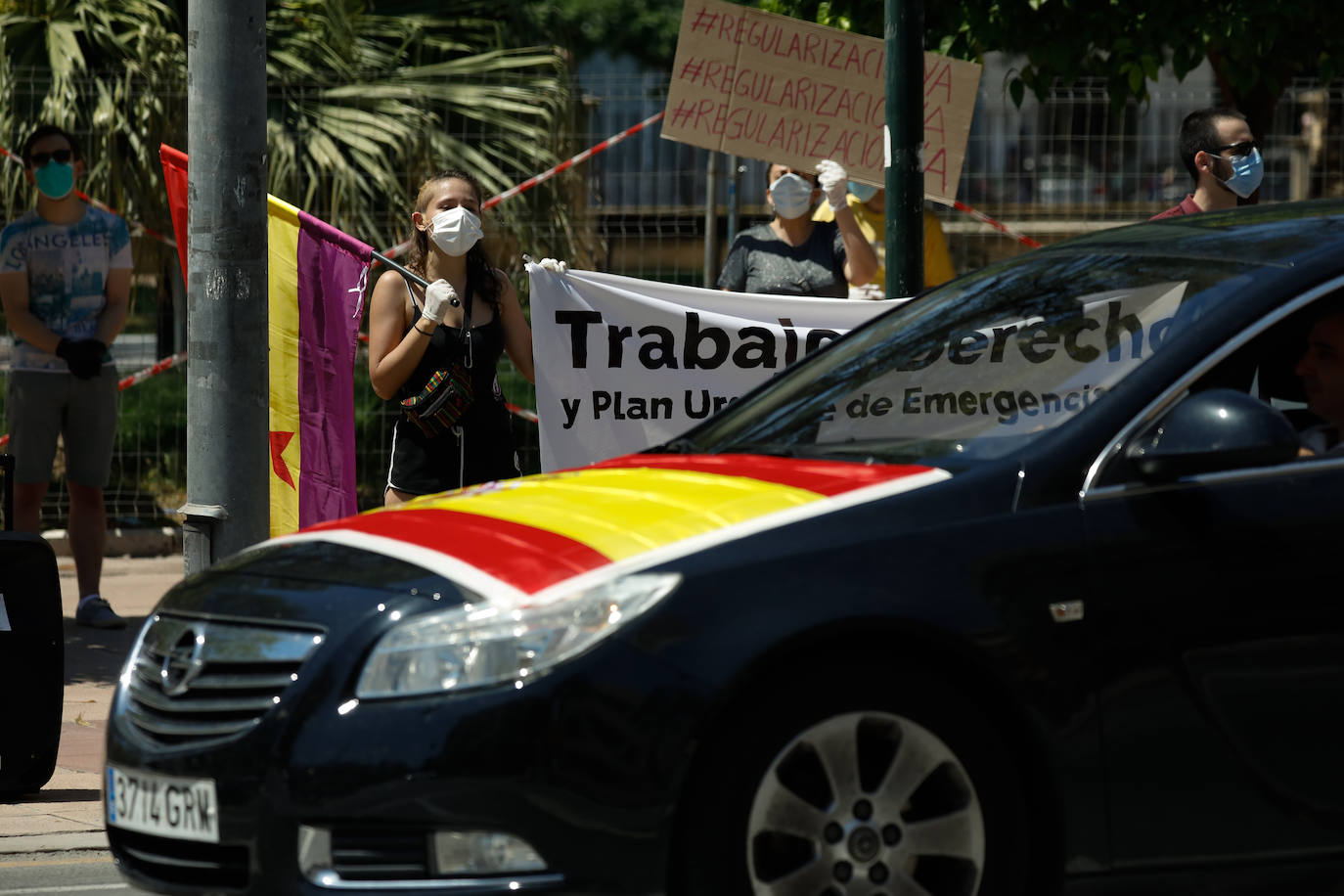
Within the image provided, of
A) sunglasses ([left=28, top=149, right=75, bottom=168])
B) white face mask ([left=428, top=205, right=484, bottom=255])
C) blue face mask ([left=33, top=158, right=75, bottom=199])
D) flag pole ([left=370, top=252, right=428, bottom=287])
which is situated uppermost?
sunglasses ([left=28, top=149, right=75, bottom=168])

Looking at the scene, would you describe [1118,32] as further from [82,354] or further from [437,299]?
[82,354]

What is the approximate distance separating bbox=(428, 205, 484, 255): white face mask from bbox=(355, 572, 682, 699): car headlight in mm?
3051

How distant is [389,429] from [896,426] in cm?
728

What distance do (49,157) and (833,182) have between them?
331 centimetres

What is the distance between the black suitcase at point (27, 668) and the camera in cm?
592

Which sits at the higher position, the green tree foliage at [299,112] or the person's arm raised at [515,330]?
the green tree foliage at [299,112]

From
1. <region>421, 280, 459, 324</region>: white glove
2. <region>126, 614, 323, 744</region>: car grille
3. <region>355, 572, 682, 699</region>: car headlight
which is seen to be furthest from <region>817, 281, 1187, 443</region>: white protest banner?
<region>421, 280, 459, 324</region>: white glove

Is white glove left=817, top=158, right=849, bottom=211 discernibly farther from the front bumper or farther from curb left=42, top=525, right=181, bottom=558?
curb left=42, top=525, right=181, bottom=558

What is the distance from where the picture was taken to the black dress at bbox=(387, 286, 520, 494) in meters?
6.57

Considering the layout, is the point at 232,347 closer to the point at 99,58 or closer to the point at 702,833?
the point at 702,833

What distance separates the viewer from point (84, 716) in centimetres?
727

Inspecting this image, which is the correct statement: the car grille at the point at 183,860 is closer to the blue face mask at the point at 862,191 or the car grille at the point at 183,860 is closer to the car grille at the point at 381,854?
the car grille at the point at 381,854

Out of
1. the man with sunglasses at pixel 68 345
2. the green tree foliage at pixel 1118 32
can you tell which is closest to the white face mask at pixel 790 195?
the green tree foliage at pixel 1118 32

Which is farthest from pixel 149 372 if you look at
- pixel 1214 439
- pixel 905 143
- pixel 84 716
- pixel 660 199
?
pixel 1214 439
